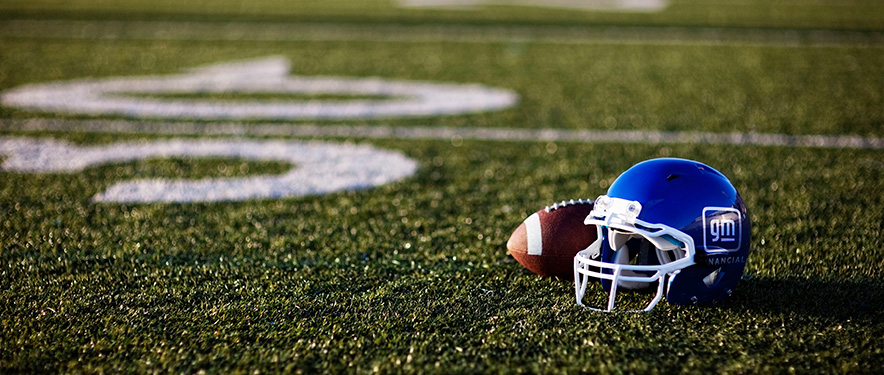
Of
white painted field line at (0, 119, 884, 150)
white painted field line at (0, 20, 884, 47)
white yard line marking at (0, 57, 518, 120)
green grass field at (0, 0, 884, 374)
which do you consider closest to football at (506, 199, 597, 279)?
green grass field at (0, 0, 884, 374)

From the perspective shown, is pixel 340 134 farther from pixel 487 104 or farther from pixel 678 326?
pixel 678 326

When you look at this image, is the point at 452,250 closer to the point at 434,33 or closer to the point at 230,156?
the point at 230,156

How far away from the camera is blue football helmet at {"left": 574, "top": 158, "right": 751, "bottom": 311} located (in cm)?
191

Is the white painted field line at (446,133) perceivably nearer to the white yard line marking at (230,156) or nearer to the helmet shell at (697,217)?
the white yard line marking at (230,156)

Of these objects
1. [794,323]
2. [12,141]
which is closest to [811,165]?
[794,323]

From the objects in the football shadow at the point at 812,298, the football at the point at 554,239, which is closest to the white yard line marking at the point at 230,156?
the football at the point at 554,239

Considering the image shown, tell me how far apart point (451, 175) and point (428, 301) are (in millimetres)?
1445

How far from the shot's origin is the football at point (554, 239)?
7.18 feet

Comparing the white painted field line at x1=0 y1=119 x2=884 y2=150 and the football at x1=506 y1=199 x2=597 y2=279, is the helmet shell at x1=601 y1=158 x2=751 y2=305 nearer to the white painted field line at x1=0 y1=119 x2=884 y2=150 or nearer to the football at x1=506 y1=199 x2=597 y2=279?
the football at x1=506 y1=199 x2=597 y2=279

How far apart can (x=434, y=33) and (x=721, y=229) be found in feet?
22.5

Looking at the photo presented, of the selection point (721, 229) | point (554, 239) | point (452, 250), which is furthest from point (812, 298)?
point (452, 250)

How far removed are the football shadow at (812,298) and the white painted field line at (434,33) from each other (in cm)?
588

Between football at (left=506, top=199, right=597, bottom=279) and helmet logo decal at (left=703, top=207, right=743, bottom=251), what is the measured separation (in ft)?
1.18

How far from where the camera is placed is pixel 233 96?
5.29 meters
